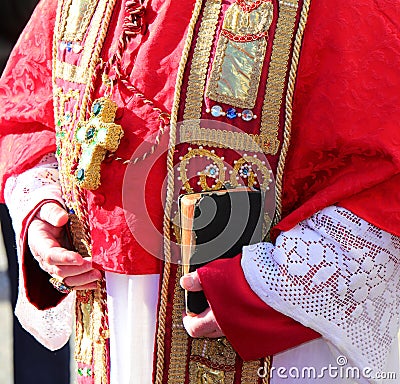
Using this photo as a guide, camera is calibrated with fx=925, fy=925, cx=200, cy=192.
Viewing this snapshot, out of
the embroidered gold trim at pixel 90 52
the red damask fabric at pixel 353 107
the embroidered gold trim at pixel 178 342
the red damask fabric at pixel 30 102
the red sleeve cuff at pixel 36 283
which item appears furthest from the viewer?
the red damask fabric at pixel 30 102

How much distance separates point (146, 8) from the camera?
5.94 ft

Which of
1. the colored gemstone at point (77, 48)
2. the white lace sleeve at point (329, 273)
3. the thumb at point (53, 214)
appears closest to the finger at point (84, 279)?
the thumb at point (53, 214)

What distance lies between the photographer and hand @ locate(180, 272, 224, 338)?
1.69 metres

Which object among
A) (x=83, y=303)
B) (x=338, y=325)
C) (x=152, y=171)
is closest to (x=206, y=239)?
(x=152, y=171)

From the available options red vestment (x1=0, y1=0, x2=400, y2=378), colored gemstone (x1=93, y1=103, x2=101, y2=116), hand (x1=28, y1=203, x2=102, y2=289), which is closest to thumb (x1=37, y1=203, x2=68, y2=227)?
hand (x1=28, y1=203, x2=102, y2=289)

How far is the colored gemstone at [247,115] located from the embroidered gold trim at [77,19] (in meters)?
0.43

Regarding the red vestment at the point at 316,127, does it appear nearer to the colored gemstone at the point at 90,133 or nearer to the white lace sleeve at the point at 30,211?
the colored gemstone at the point at 90,133

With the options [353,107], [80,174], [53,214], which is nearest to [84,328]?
[53,214]

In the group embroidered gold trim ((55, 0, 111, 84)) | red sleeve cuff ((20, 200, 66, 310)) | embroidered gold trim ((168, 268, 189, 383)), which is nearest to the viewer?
embroidered gold trim ((168, 268, 189, 383))

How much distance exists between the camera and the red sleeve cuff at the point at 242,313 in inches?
65.9

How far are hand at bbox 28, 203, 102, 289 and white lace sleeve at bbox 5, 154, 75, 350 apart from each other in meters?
0.05

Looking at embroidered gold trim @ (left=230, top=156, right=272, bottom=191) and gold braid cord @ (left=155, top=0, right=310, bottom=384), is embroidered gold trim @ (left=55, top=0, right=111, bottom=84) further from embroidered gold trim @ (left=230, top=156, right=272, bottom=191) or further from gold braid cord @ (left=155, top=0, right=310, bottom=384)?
embroidered gold trim @ (left=230, top=156, right=272, bottom=191)

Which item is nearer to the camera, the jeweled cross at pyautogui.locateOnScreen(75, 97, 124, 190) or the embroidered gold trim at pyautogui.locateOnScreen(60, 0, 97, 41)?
the jeweled cross at pyautogui.locateOnScreen(75, 97, 124, 190)

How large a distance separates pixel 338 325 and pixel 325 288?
75 millimetres
